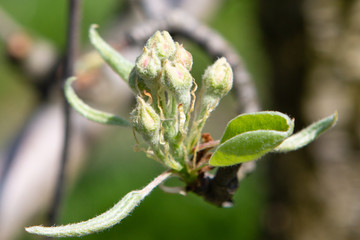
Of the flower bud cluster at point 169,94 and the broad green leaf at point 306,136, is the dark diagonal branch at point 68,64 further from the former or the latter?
the broad green leaf at point 306,136

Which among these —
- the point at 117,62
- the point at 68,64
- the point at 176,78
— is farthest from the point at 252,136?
the point at 68,64

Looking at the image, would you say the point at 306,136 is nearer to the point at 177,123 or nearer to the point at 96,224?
the point at 177,123

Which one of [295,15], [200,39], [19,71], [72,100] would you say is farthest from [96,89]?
[295,15]

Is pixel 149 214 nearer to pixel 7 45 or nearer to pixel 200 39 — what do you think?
pixel 7 45

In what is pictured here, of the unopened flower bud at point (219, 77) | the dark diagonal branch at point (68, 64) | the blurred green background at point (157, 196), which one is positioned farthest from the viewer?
the blurred green background at point (157, 196)

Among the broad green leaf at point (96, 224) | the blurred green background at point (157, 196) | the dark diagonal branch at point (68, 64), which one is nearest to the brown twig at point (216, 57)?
the broad green leaf at point (96, 224)

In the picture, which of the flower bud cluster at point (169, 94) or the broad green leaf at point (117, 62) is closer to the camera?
the flower bud cluster at point (169, 94)
